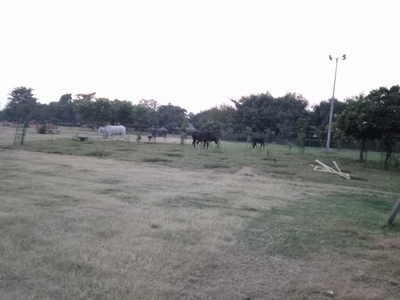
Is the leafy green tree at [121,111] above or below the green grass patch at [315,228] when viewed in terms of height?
above

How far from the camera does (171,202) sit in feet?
21.0

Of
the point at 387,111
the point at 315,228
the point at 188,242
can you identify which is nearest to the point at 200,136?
the point at 387,111

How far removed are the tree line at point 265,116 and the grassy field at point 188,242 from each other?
8.74 meters

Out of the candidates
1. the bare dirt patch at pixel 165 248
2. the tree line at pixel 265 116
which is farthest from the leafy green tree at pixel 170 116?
the bare dirt patch at pixel 165 248

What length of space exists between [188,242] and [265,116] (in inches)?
1524

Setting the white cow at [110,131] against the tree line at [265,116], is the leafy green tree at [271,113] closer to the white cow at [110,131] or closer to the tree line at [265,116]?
the tree line at [265,116]

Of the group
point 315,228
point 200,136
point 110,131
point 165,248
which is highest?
point 200,136

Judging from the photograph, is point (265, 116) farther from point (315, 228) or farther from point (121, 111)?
point (315, 228)

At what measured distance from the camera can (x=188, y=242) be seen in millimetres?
4156

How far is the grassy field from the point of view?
2.98m

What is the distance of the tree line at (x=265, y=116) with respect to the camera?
51.0ft

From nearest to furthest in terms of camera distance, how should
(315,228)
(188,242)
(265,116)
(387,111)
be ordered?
(188,242)
(315,228)
(387,111)
(265,116)

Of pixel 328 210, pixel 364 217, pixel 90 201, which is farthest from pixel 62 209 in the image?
pixel 364 217

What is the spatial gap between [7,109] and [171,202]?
194 feet
